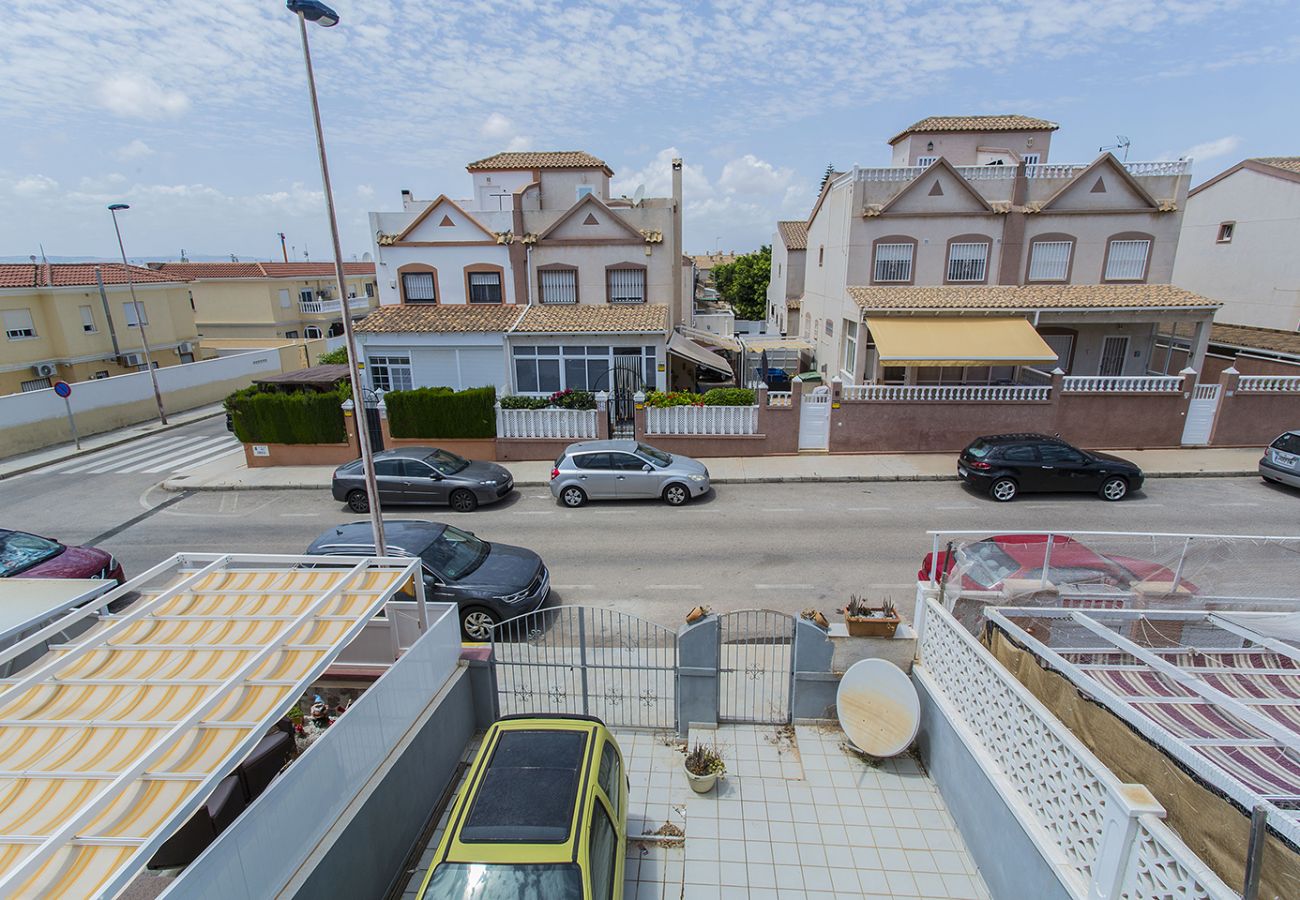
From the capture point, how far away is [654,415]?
1964cm

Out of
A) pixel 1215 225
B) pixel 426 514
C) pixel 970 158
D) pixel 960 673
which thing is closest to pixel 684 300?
pixel 970 158

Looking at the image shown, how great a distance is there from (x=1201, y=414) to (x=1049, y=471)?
808cm

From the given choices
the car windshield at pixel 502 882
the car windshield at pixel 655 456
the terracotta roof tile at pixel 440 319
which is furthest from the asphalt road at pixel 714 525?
the terracotta roof tile at pixel 440 319

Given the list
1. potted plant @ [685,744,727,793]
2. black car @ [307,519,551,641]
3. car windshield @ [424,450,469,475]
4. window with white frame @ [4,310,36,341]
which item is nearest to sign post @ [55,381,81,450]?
window with white frame @ [4,310,36,341]

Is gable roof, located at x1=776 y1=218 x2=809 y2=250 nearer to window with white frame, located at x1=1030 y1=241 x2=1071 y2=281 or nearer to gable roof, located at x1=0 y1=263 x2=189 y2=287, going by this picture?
window with white frame, located at x1=1030 y1=241 x2=1071 y2=281

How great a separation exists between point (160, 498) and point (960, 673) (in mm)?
20753

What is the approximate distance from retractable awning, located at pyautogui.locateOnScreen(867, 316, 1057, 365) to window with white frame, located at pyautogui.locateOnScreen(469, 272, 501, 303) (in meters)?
13.6

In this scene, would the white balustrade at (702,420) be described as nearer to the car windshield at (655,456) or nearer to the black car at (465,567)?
the car windshield at (655,456)

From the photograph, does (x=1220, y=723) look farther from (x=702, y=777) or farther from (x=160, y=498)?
(x=160, y=498)

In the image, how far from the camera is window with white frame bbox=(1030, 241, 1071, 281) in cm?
2256

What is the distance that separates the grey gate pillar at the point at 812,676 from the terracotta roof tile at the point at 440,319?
683 inches

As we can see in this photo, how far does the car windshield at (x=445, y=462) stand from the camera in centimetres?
1647

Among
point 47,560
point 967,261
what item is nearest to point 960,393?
point 967,261

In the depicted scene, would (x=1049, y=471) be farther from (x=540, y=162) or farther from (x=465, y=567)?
(x=540, y=162)
